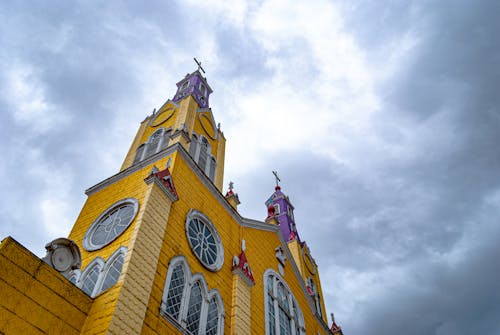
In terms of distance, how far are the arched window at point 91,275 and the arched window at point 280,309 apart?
7.52 meters

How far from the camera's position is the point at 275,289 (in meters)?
18.8

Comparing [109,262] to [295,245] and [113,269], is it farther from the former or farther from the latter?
[295,245]

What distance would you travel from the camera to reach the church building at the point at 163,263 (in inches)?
348

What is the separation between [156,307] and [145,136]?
41.3 feet

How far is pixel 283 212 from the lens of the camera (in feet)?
110

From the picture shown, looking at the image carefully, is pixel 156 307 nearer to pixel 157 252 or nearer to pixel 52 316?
pixel 157 252

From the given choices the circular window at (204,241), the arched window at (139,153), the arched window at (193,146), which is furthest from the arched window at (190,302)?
the arched window at (139,153)

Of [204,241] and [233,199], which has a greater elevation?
[233,199]

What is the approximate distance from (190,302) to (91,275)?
3.18m

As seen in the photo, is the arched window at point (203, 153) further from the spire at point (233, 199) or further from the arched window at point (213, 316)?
the arched window at point (213, 316)

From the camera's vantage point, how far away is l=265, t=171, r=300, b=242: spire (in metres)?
31.2

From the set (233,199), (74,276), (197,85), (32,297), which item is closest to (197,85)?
(197,85)

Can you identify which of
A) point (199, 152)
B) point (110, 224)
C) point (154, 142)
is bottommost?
point (110, 224)

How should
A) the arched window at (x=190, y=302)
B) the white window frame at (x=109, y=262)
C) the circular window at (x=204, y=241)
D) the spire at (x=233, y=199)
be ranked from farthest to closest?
the spire at (x=233, y=199) → the circular window at (x=204, y=241) → the arched window at (x=190, y=302) → the white window frame at (x=109, y=262)
